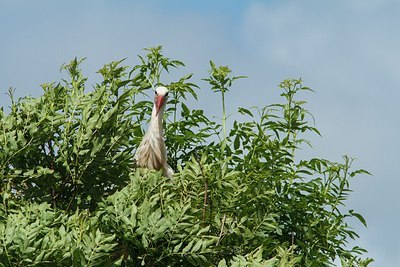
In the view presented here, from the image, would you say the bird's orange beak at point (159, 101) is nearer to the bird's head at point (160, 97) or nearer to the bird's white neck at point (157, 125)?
the bird's head at point (160, 97)

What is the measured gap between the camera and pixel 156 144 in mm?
15484

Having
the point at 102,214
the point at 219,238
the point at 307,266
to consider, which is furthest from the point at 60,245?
the point at 307,266

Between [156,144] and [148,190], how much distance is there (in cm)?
314

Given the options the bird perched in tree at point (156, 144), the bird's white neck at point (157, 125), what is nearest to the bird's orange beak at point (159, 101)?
the bird perched in tree at point (156, 144)

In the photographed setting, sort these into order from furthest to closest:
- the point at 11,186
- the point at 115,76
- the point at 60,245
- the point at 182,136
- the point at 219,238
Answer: the point at 182,136
the point at 115,76
the point at 11,186
the point at 219,238
the point at 60,245

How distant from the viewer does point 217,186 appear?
1291 cm

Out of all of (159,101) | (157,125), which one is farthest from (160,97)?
(157,125)

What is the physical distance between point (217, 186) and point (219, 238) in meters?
0.83

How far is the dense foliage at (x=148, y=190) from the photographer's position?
38.5ft

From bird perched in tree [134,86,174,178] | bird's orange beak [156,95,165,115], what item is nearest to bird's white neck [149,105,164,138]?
bird perched in tree [134,86,174,178]

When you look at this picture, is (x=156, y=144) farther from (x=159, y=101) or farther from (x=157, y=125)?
(x=159, y=101)

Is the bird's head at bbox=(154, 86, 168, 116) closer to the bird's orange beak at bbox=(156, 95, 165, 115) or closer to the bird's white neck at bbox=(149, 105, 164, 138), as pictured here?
the bird's orange beak at bbox=(156, 95, 165, 115)

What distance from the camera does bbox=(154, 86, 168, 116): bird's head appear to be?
15.4 m

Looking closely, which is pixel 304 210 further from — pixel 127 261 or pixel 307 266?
pixel 127 261
